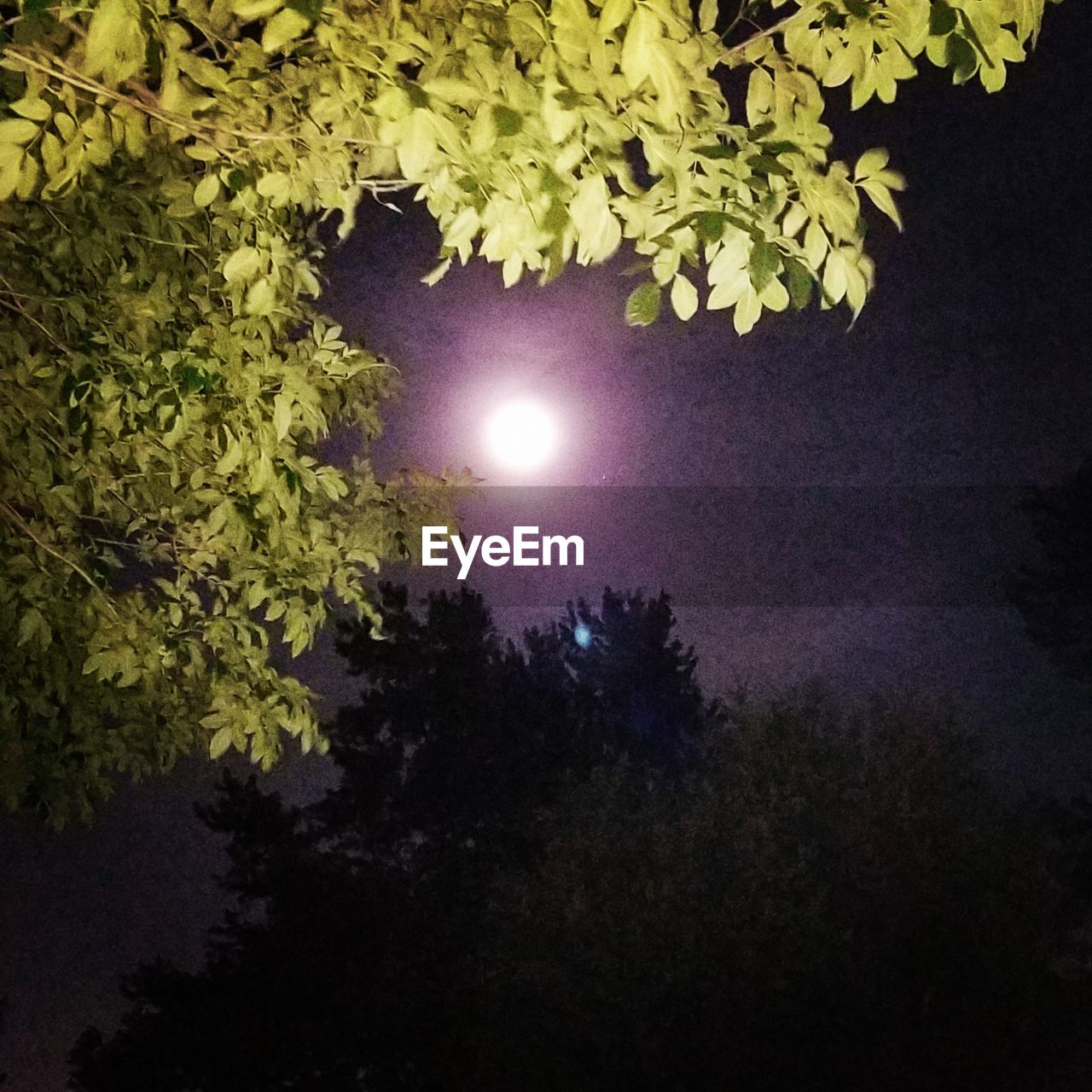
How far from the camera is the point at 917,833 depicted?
3863mm

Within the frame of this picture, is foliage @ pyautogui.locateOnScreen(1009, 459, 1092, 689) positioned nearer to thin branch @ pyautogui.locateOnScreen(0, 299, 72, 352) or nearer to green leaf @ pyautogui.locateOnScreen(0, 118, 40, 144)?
thin branch @ pyautogui.locateOnScreen(0, 299, 72, 352)

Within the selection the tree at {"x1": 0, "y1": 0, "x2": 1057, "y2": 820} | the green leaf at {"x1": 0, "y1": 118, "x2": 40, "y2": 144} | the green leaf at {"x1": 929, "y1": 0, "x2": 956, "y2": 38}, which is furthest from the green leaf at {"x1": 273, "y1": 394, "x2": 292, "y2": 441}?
the green leaf at {"x1": 929, "y1": 0, "x2": 956, "y2": 38}

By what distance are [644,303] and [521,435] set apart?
8.32ft

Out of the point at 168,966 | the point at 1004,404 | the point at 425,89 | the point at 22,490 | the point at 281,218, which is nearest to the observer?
the point at 425,89

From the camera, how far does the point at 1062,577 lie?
12.4ft

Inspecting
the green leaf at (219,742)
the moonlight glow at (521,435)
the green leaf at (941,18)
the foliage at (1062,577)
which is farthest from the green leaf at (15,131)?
the foliage at (1062,577)

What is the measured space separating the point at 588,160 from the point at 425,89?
17 cm

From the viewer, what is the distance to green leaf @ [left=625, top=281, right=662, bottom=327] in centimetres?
110

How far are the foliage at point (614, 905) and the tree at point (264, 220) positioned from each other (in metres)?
1.38

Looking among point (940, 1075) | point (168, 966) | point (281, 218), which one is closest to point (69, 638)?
point (281, 218)

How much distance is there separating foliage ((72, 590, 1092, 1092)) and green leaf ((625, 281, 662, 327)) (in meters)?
2.67

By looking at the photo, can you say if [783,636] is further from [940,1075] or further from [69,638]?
[69,638]

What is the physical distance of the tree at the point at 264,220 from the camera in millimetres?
1068

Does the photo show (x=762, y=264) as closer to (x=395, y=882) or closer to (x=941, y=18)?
(x=941, y=18)
